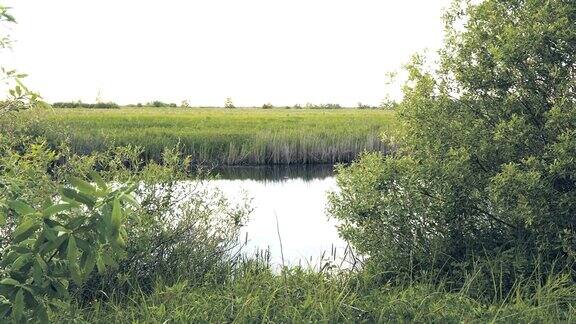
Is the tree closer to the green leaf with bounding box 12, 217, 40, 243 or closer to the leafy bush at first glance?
the leafy bush

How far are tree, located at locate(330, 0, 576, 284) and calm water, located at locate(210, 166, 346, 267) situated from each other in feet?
2.42

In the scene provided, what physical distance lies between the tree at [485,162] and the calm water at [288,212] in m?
0.74

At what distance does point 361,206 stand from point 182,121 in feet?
79.0

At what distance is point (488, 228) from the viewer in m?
6.46

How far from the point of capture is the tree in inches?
236

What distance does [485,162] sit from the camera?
6.36 m

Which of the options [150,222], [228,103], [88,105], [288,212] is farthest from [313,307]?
[228,103]

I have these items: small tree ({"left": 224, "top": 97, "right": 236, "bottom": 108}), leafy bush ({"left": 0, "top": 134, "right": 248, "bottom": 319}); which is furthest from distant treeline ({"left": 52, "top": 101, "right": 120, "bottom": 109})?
leafy bush ({"left": 0, "top": 134, "right": 248, "bottom": 319})

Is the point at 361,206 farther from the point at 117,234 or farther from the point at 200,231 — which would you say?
the point at 117,234

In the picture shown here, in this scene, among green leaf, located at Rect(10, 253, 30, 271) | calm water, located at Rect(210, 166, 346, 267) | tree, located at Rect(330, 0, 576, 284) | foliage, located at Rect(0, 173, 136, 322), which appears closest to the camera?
foliage, located at Rect(0, 173, 136, 322)

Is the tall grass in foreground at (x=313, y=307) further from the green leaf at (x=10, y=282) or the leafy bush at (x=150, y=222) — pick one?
the green leaf at (x=10, y=282)

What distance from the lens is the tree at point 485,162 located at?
5992 millimetres

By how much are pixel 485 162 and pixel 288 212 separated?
7307 millimetres

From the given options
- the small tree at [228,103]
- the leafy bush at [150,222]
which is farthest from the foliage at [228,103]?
the leafy bush at [150,222]
